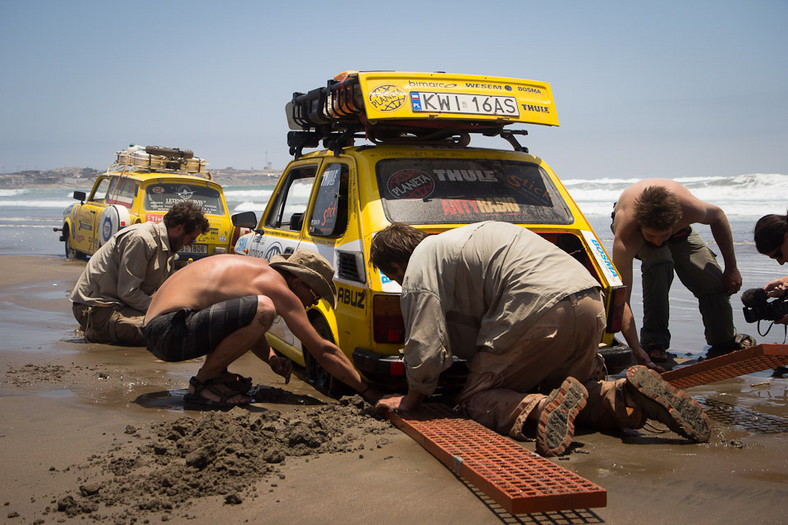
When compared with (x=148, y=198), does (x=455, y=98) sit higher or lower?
higher

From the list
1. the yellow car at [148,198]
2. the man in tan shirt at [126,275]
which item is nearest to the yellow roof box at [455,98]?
the man in tan shirt at [126,275]

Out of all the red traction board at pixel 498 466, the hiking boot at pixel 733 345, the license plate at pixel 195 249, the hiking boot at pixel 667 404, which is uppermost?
the license plate at pixel 195 249

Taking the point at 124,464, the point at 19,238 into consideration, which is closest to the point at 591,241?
the point at 124,464

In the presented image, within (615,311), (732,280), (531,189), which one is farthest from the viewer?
(732,280)

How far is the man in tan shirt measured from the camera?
21.5ft

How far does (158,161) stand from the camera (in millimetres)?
13914

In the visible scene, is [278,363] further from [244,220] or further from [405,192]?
[244,220]

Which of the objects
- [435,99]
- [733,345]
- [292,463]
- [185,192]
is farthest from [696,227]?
[292,463]

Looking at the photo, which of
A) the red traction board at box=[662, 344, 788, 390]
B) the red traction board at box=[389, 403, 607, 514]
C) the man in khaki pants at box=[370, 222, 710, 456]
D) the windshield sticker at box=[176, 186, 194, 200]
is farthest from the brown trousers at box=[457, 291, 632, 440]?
the windshield sticker at box=[176, 186, 194, 200]

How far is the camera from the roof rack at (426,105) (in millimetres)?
4969

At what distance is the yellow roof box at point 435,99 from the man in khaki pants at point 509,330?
1.20 meters

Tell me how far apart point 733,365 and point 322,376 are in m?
2.64

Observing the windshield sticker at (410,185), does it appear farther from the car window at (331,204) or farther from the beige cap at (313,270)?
the beige cap at (313,270)

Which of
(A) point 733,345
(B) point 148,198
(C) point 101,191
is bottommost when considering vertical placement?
(A) point 733,345
